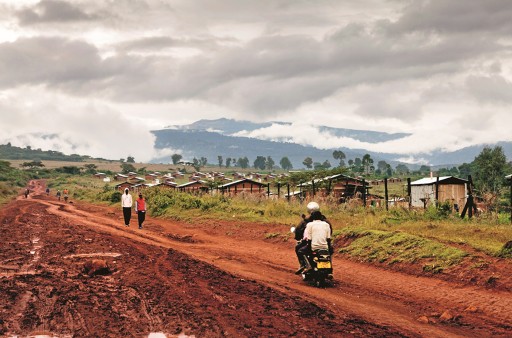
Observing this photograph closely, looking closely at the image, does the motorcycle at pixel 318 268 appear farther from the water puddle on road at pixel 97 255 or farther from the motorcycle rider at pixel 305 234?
the water puddle on road at pixel 97 255

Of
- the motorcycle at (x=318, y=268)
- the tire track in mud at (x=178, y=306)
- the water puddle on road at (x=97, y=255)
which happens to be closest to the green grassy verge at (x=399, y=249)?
the motorcycle at (x=318, y=268)

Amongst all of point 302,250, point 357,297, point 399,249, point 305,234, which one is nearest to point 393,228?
point 399,249

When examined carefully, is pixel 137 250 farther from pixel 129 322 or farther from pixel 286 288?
pixel 129 322

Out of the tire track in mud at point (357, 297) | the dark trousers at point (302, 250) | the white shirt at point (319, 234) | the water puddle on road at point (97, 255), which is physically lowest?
the tire track in mud at point (357, 297)

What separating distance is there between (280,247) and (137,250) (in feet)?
17.9

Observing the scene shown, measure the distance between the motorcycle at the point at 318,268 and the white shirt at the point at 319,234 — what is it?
0.14m

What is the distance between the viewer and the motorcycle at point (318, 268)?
1188 centimetres

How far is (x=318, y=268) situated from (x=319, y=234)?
30.7 inches

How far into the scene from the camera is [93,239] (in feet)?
63.3

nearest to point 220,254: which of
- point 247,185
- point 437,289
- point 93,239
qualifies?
point 93,239

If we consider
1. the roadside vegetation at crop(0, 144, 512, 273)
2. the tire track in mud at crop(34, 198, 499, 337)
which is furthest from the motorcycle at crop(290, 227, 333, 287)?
the roadside vegetation at crop(0, 144, 512, 273)

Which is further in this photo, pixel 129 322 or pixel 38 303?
pixel 38 303

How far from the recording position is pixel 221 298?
10016 millimetres

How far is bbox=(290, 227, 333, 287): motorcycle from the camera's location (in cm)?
1188
